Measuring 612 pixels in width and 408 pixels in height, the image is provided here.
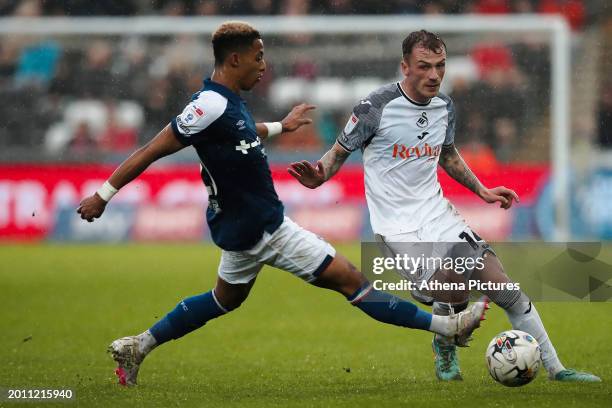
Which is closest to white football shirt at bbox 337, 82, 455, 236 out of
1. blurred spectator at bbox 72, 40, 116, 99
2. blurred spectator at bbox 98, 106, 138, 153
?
blurred spectator at bbox 72, 40, 116, 99

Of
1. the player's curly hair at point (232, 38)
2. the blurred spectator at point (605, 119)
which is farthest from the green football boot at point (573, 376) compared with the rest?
the blurred spectator at point (605, 119)

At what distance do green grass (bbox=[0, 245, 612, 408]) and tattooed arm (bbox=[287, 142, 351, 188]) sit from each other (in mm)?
1418

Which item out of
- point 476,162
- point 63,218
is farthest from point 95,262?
point 476,162

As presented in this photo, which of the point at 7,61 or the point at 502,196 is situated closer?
the point at 502,196

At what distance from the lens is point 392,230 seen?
7.75 metres

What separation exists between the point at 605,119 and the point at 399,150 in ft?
40.1

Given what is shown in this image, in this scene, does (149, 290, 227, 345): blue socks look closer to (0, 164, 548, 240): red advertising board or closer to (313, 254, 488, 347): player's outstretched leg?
(313, 254, 488, 347): player's outstretched leg

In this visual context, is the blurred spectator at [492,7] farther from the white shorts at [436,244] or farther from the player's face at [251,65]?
the player's face at [251,65]

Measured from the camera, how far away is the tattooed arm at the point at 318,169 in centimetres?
748

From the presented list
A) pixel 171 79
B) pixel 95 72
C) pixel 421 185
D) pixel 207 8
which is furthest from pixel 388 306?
pixel 95 72

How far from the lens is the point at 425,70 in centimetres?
759

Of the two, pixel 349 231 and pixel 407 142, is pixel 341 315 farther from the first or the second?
pixel 349 231

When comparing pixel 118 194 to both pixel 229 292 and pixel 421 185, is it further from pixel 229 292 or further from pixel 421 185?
pixel 421 185

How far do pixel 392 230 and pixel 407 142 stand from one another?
2.05 ft
